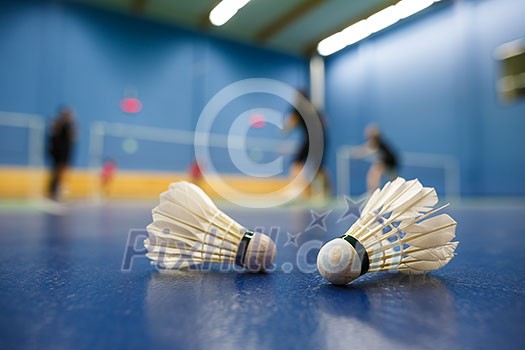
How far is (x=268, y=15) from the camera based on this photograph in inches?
355

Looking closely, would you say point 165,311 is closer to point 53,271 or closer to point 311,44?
point 53,271

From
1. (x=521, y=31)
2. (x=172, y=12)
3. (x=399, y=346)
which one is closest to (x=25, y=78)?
(x=172, y=12)

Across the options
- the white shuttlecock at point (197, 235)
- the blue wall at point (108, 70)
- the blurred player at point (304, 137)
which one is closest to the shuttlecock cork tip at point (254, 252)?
the white shuttlecock at point (197, 235)

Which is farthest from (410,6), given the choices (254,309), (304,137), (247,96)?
(254,309)

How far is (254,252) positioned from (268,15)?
9.18m

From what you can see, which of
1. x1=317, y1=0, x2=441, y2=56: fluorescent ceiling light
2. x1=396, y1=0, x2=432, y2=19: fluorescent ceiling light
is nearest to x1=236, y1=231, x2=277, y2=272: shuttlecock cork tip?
x1=317, y1=0, x2=441, y2=56: fluorescent ceiling light

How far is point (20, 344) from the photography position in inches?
12.2

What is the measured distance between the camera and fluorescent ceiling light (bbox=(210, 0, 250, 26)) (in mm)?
7991

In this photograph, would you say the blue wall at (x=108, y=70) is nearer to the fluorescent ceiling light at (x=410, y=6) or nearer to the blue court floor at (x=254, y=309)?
the fluorescent ceiling light at (x=410, y=6)

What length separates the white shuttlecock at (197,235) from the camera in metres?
0.65

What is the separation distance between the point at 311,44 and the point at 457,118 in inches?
176

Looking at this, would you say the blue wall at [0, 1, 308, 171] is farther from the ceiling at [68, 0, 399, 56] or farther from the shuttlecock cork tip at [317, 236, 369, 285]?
the shuttlecock cork tip at [317, 236, 369, 285]

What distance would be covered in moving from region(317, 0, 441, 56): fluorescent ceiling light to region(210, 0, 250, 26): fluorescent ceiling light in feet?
9.64

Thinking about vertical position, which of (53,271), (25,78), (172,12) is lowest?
(53,271)
